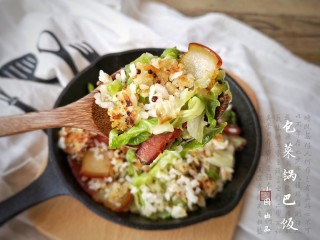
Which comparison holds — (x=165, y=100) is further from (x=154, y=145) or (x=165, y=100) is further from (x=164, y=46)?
(x=164, y=46)

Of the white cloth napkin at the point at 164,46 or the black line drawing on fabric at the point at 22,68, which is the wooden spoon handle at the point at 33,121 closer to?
the white cloth napkin at the point at 164,46

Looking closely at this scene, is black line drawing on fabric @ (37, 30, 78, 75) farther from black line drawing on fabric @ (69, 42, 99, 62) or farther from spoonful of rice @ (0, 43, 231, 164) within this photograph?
spoonful of rice @ (0, 43, 231, 164)

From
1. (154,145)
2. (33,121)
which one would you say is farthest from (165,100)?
(33,121)

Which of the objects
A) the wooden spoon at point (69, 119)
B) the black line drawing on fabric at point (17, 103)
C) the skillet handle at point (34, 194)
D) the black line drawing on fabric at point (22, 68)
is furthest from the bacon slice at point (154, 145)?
the black line drawing on fabric at point (22, 68)

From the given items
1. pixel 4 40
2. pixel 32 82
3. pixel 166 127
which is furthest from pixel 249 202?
pixel 4 40

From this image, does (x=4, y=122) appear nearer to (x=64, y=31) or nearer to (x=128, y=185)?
(x=128, y=185)
